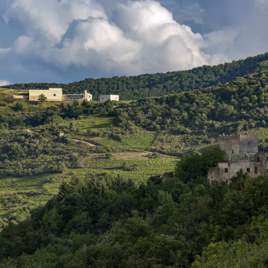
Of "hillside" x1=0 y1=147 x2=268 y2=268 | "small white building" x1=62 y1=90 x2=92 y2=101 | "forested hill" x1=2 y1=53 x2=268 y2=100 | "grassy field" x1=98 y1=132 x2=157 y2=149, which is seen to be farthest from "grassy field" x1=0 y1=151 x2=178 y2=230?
"forested hill" x1=2 y1=53 x2=268 y2=100

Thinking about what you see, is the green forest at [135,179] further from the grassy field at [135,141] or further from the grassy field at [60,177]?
the grassy field at [135,141]

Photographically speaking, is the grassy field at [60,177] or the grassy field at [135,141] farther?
the grassy field at [135,141]

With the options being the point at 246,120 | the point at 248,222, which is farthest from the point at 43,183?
the point at 248,222

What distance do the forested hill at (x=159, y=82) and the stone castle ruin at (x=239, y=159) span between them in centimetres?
8905

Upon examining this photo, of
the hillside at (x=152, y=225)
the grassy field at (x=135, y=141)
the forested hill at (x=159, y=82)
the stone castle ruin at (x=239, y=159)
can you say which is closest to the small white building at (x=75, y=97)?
the forested hill at (x=159, y=82)

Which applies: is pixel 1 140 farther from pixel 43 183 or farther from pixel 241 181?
pixel 241 181

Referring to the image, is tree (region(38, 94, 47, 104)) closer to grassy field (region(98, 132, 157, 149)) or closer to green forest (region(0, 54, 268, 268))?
green forest (region(0, 54, 268, 268))

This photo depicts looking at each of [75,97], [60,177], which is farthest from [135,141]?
[75,97]

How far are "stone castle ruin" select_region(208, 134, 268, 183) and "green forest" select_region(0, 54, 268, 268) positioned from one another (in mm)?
777

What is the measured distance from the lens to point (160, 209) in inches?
1503

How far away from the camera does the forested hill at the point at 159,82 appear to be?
135 m

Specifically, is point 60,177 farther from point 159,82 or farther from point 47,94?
→ point 159,82

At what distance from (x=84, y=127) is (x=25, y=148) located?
10900 mm

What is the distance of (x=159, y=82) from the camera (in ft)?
478
